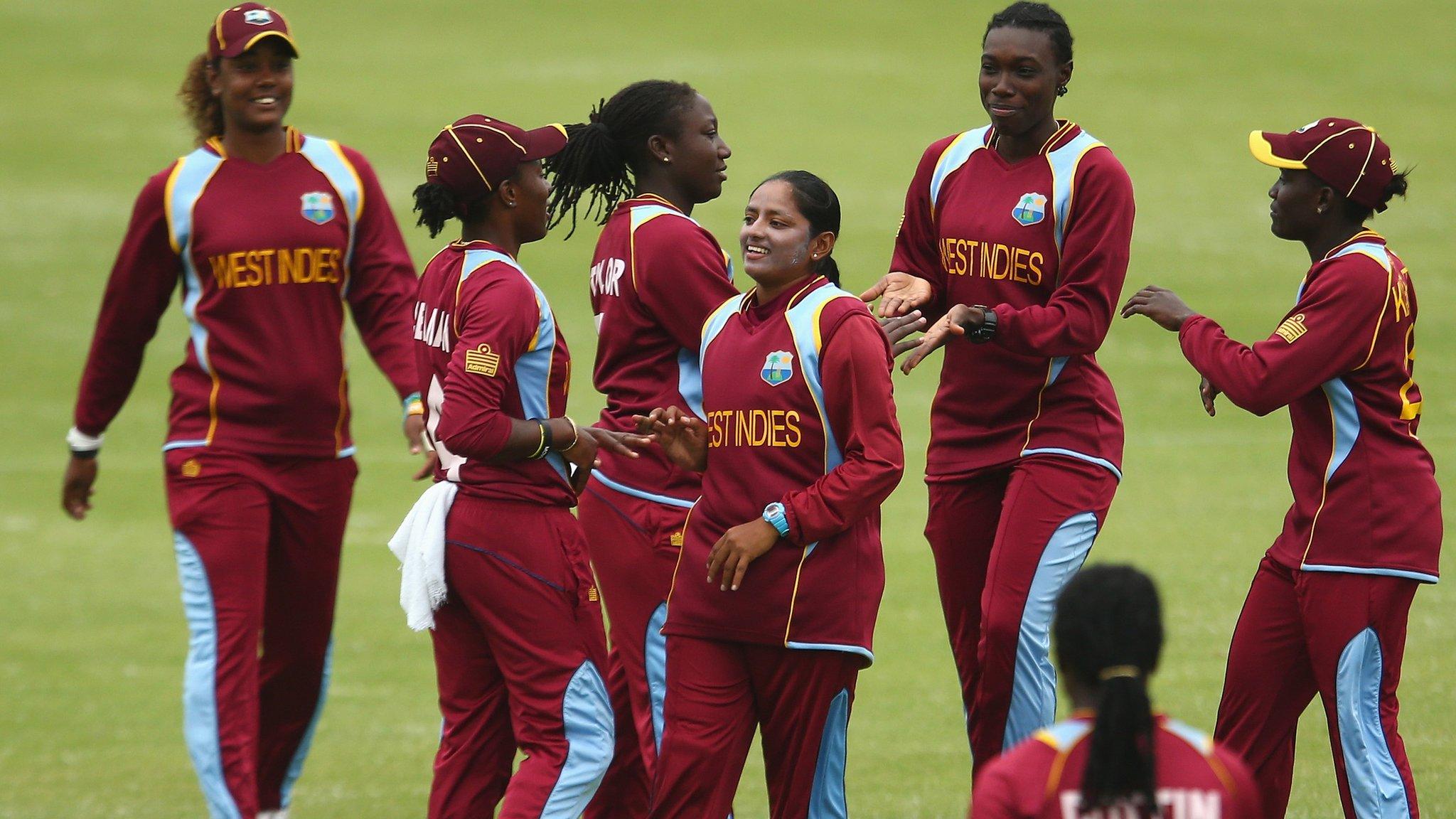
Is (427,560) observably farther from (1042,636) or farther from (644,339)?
(1042,636)

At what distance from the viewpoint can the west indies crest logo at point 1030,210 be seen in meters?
5.71

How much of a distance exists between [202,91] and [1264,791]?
3.97 meters

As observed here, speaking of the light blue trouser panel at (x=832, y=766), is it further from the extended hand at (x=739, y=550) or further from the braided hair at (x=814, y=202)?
the braided hair at (x=814, y=202)

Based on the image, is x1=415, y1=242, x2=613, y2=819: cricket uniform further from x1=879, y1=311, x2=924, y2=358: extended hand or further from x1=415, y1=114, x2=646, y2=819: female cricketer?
x1=879, y1=311, x2=924, y2=358: extended hand

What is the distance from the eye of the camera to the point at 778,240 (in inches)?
203

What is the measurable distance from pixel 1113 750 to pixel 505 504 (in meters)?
2.49

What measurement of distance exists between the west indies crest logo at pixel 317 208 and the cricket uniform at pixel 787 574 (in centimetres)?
143

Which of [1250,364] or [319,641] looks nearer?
[1250,364]

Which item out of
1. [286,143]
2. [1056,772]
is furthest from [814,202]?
[1056,772]

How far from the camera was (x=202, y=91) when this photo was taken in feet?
19.0

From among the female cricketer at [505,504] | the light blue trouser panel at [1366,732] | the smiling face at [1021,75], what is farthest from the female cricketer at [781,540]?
the light blue trouser panel at [1366,732]

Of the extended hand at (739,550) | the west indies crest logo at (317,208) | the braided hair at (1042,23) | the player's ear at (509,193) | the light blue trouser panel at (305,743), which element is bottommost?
the light blue trouser panel at (305,743)

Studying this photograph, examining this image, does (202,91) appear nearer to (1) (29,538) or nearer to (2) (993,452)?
(2) (993,452)

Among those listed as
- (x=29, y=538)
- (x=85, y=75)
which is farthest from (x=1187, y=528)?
(x=85, y=75)
